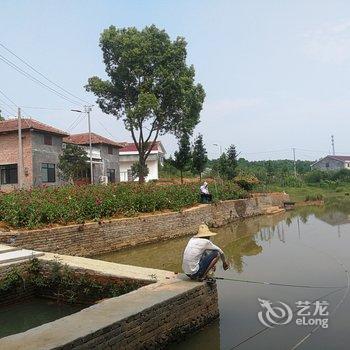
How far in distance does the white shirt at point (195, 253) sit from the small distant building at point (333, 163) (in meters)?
74.9

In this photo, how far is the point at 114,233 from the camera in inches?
551

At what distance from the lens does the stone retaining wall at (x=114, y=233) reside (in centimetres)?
1141

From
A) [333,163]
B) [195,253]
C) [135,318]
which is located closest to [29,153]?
[195,253]

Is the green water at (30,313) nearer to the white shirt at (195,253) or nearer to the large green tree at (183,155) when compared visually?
the white shirt at (195,253)

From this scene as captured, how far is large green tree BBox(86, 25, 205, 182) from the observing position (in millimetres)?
24891

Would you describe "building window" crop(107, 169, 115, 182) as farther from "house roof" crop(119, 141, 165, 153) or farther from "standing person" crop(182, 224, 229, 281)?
"standing person" crop(182, 224, 229, 281)

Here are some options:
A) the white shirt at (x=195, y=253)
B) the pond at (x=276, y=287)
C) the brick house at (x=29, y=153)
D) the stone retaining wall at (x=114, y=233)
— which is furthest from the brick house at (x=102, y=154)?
the white shirt at (x=195, y=253)

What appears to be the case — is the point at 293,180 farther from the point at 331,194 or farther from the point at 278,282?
the point at 278,282

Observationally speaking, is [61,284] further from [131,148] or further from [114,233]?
[131,148]

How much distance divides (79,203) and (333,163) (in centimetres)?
7378

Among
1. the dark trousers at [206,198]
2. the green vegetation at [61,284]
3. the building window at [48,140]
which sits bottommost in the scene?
the green vegetation at [61,284]

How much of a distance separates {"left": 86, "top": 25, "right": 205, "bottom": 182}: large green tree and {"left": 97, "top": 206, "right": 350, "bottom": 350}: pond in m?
9.78

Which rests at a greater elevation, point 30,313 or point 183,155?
point 183,155

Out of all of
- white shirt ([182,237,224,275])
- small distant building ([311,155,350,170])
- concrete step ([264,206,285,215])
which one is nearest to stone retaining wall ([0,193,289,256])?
white shirt ([182,237,224,275])
